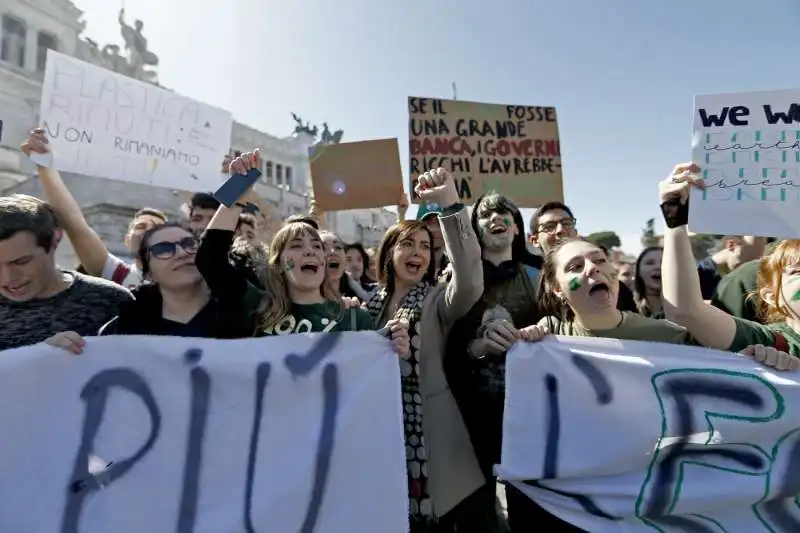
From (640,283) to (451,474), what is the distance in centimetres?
205

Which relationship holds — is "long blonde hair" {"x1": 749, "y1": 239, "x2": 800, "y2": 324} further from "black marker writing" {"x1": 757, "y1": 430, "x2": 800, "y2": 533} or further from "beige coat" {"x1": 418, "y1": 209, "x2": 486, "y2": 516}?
"beige coat" {"x1": 418, "y1": 209, "x2": 486, "y2": 516}

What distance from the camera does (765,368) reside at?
1942 millimetres

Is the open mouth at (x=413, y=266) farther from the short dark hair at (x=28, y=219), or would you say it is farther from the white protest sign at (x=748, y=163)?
the short dark hair at (x=28, y=219)

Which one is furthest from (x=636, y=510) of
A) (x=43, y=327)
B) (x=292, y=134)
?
(x=292, y=134)

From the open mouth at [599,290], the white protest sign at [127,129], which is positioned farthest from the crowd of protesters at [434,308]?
the white protest sign at [127,129]

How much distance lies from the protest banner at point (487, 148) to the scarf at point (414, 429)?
7.41ft

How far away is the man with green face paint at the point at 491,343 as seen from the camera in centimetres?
208

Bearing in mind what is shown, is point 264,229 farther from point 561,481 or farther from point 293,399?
point 561,481

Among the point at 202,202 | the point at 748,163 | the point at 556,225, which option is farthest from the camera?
the point at 202,202

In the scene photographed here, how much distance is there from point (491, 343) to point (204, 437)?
1117 millimetres

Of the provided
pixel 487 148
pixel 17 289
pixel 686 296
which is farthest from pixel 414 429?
pixel 487 148

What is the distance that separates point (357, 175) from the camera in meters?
4.01

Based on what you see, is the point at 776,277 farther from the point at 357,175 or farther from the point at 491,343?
the point at 357,175

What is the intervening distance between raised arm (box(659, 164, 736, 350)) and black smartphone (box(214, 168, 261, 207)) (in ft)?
5.59
